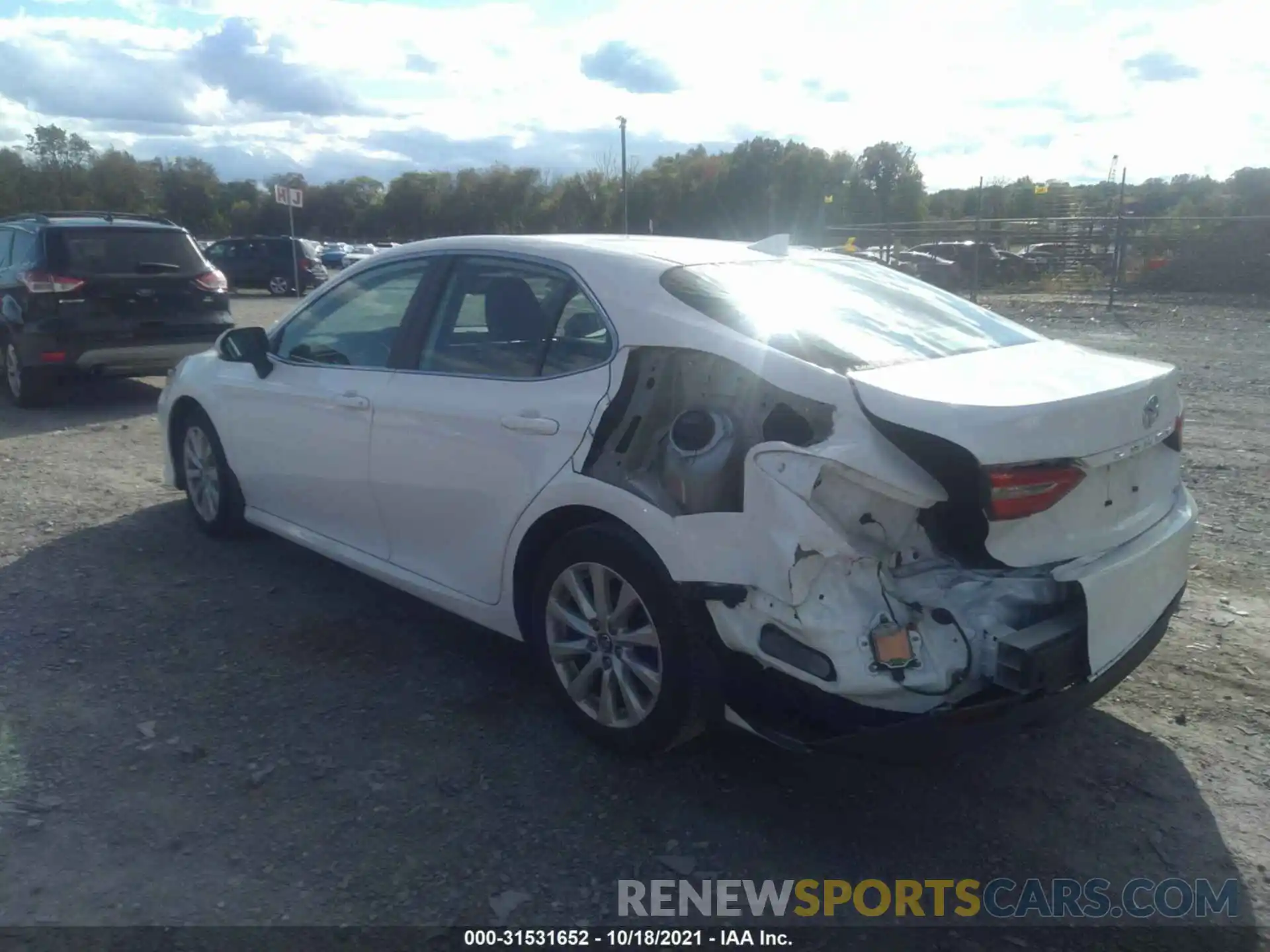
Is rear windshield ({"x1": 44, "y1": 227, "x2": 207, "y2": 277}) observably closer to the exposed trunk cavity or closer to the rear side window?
the rear side window

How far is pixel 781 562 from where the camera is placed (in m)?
2.97

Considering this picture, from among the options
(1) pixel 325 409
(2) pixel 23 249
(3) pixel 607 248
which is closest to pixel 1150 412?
(3) pixel 607 248

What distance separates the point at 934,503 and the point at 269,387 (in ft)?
11.3

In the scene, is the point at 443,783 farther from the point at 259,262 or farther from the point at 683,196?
the point at 683,196

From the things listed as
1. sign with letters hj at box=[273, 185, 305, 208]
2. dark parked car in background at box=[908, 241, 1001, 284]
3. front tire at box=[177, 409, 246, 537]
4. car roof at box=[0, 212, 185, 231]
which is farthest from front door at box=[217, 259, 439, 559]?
dark parked car in background at box=[908, 241, 1001, 284]

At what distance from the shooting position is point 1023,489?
2.94 m

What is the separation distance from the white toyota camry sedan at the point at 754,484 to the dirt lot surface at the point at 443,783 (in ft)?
1.13

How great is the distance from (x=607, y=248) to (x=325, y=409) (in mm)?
1572

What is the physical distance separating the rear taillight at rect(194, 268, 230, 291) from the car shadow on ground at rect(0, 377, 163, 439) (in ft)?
4.19

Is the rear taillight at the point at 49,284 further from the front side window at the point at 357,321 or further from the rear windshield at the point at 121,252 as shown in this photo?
the front side window at the point at 357,321

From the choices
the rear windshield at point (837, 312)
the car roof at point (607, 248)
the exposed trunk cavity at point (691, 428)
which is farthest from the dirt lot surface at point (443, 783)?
the car roof at point (607, 248)

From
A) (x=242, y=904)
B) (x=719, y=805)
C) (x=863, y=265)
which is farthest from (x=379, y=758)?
(x=863, y=265)

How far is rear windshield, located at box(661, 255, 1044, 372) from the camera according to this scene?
11.1ft

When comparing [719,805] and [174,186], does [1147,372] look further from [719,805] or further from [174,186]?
[174,186]
